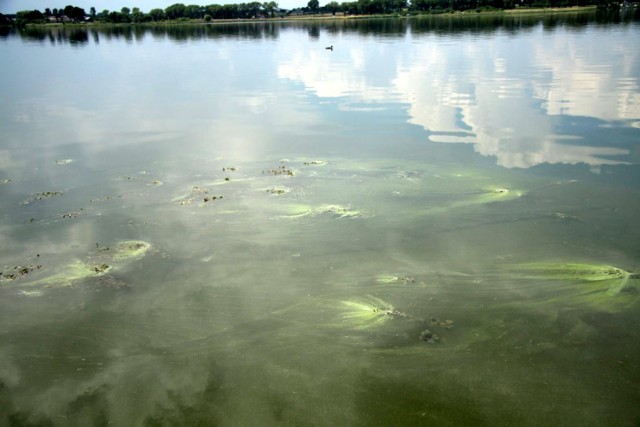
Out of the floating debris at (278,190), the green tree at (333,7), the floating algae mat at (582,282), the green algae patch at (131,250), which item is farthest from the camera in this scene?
the green tree at (333,7)

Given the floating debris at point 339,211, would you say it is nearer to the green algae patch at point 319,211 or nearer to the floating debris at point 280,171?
the green algae patch at point 319,211

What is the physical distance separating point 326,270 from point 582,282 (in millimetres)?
3344

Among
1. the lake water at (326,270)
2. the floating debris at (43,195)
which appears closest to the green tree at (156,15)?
the lake water at (326,270)

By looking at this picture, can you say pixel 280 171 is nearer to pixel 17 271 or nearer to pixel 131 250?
pixel 131 250

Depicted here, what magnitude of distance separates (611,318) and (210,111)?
14.4 metres

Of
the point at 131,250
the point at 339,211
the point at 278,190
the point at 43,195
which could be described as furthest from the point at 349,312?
the point at 43,195

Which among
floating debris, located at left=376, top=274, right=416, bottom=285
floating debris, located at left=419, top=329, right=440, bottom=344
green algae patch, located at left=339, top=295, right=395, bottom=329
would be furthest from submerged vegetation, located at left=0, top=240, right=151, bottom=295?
floating debris, located at left=419, top=329, right=440, bottom=344

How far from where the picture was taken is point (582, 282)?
6184 millimetres

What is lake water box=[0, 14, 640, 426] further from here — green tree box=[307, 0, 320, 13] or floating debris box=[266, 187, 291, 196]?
green tree box=[307, 0, 320, 13]

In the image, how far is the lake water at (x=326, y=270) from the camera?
4586 millimetres

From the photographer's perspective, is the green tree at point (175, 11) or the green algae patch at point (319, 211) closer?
the green algae patch at point (319, 211)

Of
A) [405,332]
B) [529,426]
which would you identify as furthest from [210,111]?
[529,426]

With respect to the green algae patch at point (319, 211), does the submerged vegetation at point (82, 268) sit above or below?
below

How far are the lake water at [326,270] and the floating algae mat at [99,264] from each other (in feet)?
0.14
